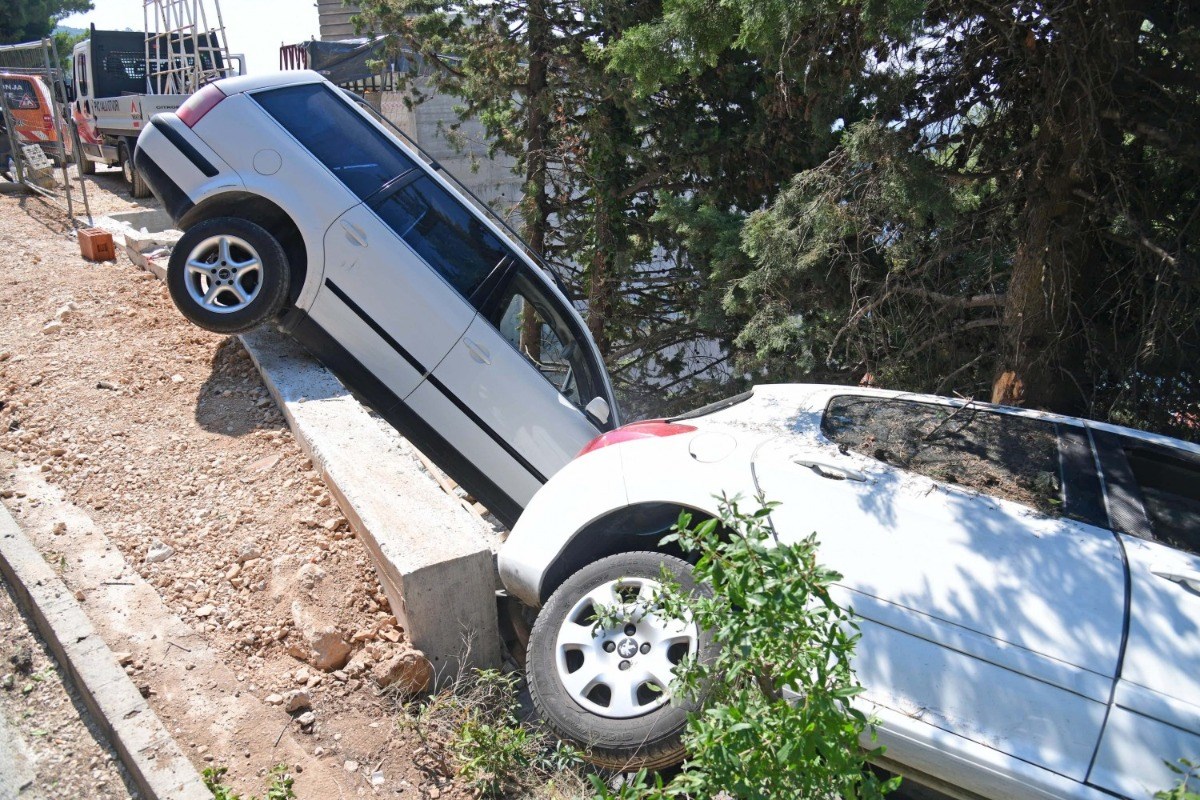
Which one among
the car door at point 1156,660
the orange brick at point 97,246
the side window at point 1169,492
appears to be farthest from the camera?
the orange brick at point 97,246

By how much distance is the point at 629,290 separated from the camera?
10961mm

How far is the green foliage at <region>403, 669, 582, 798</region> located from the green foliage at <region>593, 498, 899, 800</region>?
1.12 m

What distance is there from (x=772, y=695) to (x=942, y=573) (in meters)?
0.97

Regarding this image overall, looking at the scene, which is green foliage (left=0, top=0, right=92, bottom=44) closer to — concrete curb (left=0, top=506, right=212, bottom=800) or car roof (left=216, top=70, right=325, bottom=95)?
car roof (left=216, top=70, right=325, bottom=95)

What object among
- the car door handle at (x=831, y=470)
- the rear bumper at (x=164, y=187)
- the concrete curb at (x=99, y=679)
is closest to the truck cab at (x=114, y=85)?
the rear bumper at (x=164, y=187)

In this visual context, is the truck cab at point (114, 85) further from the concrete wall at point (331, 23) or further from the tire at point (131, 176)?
the concrete wall at point (331, 23)

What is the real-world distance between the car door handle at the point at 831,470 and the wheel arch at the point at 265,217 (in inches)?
153

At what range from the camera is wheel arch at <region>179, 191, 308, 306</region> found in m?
6.30

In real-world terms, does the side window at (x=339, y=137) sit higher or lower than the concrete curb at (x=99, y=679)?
higher

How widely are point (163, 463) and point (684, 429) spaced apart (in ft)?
10.0

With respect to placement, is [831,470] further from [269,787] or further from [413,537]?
[269,787]

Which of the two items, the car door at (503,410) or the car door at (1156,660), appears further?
the car door at (503,410)

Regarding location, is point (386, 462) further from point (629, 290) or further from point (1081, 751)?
point (629, 290)

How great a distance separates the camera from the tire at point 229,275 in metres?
6.15
